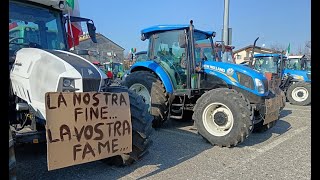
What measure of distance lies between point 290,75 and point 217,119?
880 cm

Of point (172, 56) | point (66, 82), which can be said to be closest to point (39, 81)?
point (66, 82)

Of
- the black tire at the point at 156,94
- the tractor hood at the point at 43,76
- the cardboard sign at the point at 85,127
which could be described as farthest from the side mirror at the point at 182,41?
the tractor hood at the point at 43,76

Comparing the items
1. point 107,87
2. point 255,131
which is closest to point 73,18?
point 107,87

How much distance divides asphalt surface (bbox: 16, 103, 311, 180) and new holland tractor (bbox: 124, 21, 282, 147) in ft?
1.18

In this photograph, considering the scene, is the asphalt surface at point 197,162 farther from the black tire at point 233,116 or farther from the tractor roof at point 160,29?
the tractor roof at point 160,29

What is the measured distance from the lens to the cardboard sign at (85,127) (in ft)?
9.18

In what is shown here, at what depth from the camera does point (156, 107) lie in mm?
6035

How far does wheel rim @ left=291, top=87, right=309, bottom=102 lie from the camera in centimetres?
1135

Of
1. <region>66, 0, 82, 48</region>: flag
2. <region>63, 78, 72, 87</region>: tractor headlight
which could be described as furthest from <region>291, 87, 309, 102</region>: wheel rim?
<region>63, 78, 72, 87</region>: tractor headlight

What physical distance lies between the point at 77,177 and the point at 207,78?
3395 millimetres

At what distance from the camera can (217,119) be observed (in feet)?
16.5

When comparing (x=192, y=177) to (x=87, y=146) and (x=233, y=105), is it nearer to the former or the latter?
(x=87, y=146)
